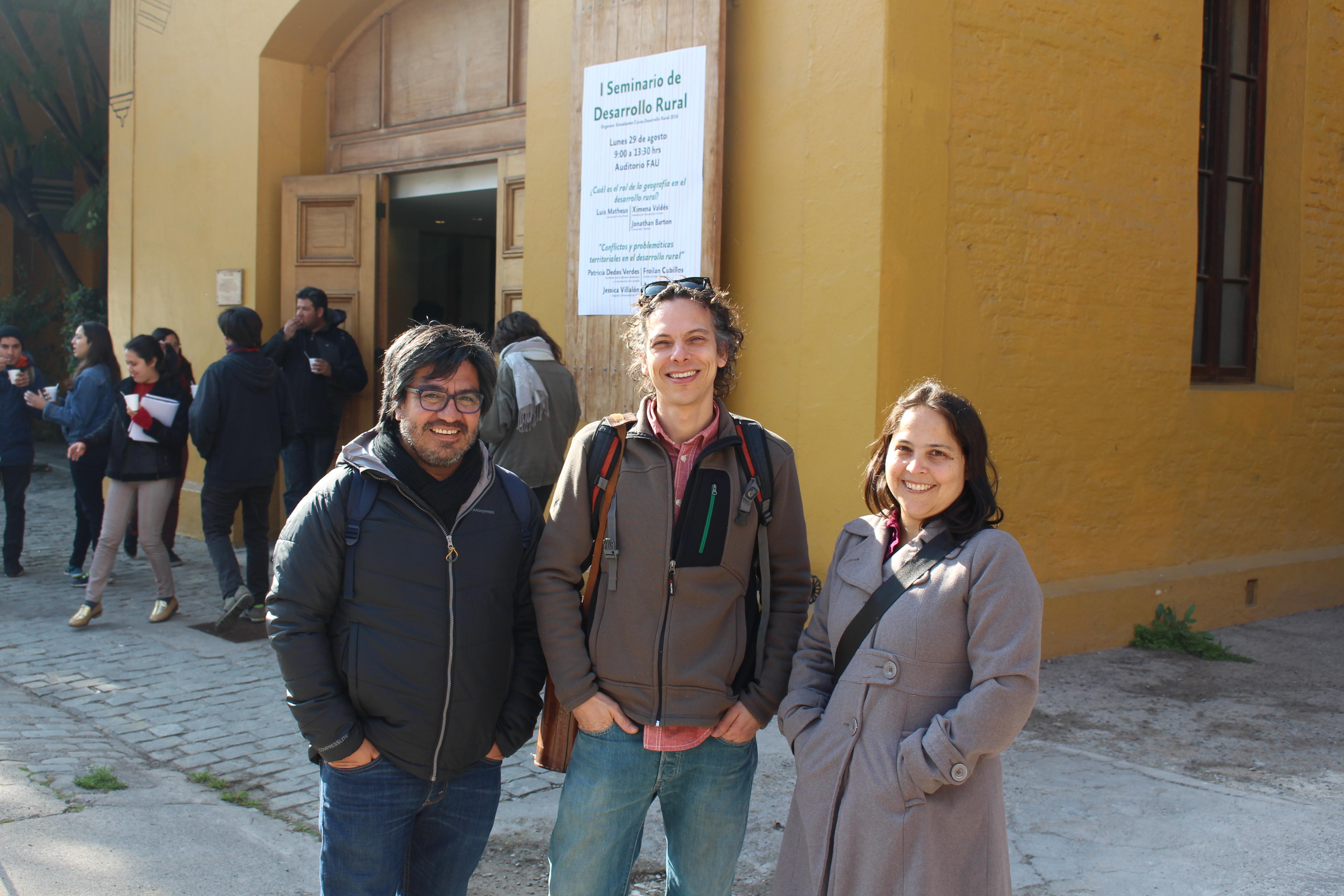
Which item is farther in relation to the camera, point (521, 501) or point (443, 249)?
point (443, 249)

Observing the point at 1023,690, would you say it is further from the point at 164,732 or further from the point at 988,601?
the point at 164,732

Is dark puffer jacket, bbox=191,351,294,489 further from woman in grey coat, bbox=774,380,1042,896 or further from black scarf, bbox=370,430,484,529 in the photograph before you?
woman in grey coat, bbox=774,380,1042,896

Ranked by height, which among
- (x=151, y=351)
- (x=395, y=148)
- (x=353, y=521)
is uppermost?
(x=395, y=148)

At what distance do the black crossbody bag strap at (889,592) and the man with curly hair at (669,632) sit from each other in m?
0.23

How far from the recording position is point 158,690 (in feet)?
18.6

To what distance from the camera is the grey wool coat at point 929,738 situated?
7.45 ft

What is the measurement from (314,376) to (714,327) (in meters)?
6.90

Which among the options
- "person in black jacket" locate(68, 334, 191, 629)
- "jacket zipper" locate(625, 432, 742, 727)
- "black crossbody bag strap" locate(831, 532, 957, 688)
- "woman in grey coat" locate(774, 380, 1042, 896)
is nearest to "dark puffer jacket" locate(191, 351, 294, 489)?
"person in black jacket" locate(68, 334, 191, 629)

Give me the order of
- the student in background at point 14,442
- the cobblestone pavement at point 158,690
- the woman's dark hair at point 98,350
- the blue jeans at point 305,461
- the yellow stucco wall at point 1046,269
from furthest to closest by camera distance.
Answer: the blue jeans at point 305,461 < the student in background at point 14,442 < the woman's dark hair at point 98,350 < the yellow stucco wall at point 1046,269 < the cobblestone pavement at point 158,690

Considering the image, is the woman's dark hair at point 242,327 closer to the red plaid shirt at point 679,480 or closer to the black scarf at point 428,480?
the black scarf at point 428,480

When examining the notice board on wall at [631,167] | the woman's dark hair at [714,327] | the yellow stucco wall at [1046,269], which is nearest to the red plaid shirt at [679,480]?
the woman's dark hair at [714,327]

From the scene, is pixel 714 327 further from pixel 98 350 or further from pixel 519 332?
pixel 98 350

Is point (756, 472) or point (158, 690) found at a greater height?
point (756, 472)

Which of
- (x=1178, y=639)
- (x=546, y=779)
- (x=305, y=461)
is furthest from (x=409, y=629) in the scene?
(x=305, y=461)
